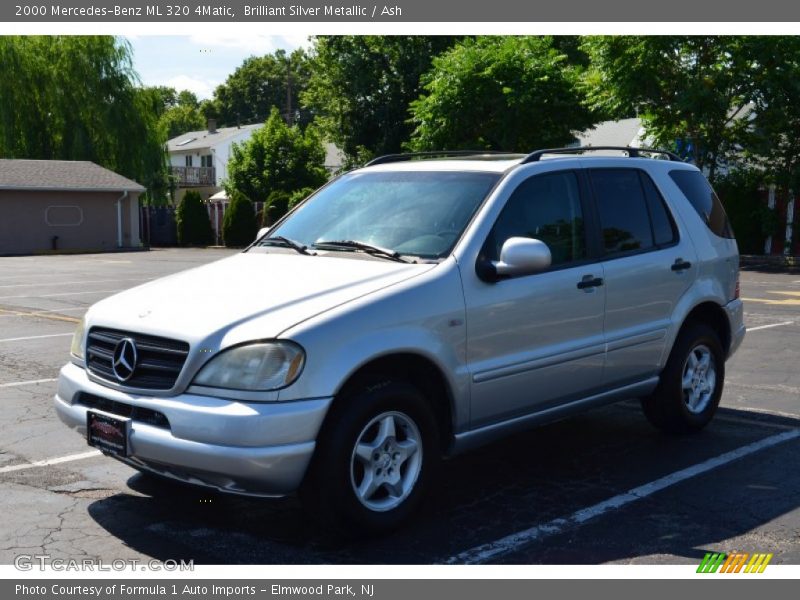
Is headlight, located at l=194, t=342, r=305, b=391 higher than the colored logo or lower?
higher

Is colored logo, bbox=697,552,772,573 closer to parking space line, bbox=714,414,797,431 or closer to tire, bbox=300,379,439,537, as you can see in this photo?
tire, bbox=300,379,439,537

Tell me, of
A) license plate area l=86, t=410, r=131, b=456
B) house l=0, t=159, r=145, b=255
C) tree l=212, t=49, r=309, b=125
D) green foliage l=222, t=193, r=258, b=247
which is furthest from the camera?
tree l=212, t=49, r=309, b=125

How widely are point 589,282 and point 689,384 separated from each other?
1527 mm

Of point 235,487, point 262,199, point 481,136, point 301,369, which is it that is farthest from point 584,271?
point 262,199

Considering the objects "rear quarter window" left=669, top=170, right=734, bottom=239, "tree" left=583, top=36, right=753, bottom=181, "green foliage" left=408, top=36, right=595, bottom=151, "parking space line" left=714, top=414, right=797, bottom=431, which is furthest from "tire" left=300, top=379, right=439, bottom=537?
"green foliage" left=408, top=36, right=595, bottom=151

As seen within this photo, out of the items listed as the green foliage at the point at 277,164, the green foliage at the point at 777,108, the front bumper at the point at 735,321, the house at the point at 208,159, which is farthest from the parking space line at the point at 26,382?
the house at the point at 208,159

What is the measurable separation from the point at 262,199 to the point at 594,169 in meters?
41.2

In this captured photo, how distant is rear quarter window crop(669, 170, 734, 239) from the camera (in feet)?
22.4

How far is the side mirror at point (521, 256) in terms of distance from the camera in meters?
5.02

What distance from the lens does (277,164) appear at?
46.7m

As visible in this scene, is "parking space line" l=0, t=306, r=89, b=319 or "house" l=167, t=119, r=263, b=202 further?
"house" l=167, t=119, r=263, b=202

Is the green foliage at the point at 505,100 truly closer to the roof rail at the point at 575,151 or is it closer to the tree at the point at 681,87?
the tree at the point at 681,87

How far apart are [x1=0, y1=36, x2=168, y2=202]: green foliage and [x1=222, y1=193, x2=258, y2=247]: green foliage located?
8.01 metres

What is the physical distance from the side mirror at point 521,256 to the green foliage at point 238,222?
119 feet
